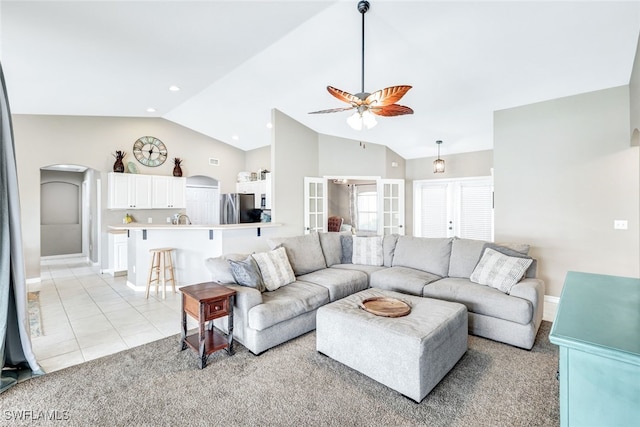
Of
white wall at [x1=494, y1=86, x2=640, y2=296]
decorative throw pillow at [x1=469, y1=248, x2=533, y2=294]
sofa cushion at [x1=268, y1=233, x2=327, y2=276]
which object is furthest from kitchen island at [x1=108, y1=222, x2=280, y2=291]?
white wall at [x1=494, y1=86, x2=640, y2=296]

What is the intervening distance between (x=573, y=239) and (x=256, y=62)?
4808mm

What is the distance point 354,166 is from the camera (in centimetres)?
646

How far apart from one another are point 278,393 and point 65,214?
28.0ft

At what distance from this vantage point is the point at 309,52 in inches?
142

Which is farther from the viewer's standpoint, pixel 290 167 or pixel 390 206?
pixel 390 206

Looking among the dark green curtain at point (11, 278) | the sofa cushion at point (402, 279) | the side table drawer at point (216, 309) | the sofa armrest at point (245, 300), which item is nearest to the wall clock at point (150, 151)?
the dark green curtain at point (11, 278)

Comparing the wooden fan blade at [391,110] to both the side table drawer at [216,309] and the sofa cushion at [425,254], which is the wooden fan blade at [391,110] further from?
the side table drawer at [216,309]

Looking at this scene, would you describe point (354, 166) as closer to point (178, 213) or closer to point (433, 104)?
point (433, 104)

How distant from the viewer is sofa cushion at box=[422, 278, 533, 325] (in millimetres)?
2771

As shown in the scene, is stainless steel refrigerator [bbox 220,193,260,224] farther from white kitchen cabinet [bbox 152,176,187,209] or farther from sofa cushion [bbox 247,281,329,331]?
sofa cushion [bbox 247,281,329,331]

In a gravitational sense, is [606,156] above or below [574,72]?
below

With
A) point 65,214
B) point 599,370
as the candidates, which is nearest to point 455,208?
point 599,370

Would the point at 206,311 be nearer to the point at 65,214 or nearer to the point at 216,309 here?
the point at 216,309

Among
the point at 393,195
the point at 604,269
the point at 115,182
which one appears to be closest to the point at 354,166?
the point at 393,195
